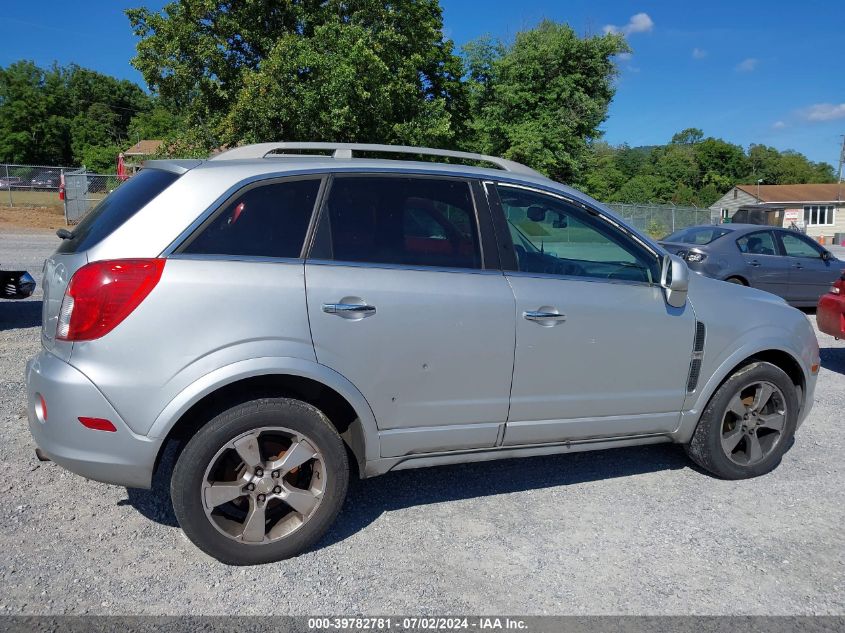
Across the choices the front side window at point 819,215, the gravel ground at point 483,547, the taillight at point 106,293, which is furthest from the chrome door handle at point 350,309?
the front side window at point 819,215

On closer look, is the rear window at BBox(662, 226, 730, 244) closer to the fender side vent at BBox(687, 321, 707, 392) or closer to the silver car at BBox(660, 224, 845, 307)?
the silver car at BBox(660, 224, 845, 307)

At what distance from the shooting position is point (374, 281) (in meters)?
3.38

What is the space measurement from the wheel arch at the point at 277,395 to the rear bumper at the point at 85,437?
3.8 inches

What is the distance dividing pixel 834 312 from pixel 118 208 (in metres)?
6.87

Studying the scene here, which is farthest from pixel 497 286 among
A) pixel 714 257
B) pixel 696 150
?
pixel 696 150

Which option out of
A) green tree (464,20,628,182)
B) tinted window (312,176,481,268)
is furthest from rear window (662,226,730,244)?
green tree (464,20,628,182)

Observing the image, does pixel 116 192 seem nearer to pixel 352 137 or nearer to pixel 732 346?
pixel 732 346

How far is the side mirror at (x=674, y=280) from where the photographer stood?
3.90 meters

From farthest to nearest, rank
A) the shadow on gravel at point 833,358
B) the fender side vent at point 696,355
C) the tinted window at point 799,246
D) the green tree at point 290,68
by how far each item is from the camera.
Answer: the green tree at point 290,68 → the tinted window at point 799,246 → the shadow on gravel at point 833,358 → the fender side vent at point 696,355

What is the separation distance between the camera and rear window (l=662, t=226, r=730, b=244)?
11.8 m

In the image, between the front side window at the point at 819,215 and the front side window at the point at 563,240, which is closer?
the front side window at the point at 563,240

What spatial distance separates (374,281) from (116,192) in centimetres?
142

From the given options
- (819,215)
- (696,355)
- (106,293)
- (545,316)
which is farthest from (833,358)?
(819,215)

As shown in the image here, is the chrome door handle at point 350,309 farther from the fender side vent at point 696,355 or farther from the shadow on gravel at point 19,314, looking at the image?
the shadow on gravel at point 19,314
